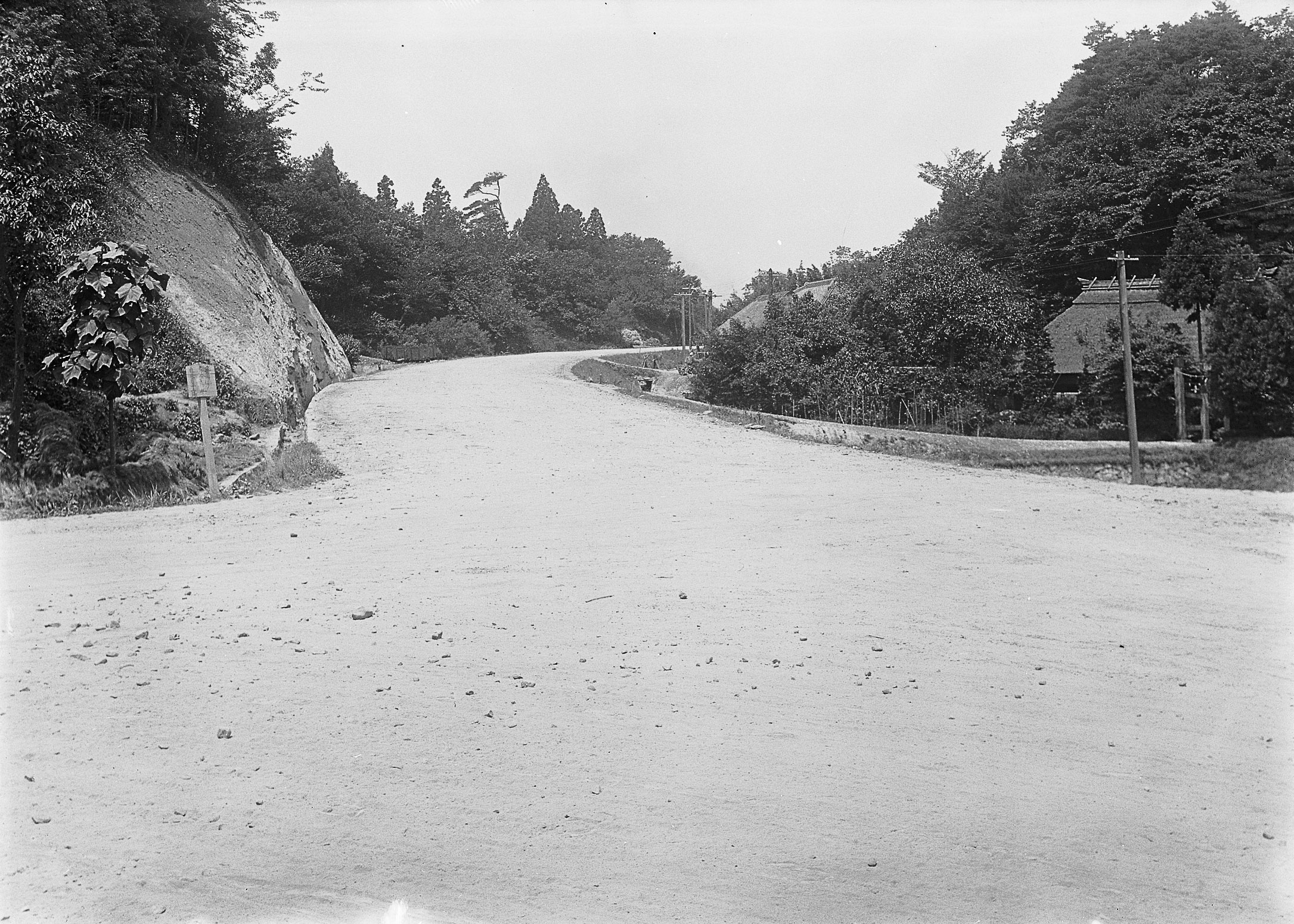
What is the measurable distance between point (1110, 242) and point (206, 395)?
1484 inches

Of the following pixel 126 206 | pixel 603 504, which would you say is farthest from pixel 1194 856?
pixel 126 206

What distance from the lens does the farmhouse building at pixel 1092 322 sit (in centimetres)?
3098

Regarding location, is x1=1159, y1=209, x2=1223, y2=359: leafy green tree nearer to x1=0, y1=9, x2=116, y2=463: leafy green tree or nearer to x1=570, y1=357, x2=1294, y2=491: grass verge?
x1=570, y1=357, x2=1294, y2=491: grass verge

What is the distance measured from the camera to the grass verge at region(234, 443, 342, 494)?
44.3 feet

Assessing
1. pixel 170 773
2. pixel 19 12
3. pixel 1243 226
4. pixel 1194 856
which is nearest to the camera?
pixel 1194 856

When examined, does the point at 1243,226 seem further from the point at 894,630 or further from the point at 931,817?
the point at 931,817

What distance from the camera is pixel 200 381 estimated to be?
12805 millimetres

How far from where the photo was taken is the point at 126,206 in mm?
18828

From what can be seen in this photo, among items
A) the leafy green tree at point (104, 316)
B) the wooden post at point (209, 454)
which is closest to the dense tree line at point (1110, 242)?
the wooden post at point (209, 454)

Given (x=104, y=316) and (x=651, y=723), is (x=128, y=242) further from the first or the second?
(x=651, y=723)

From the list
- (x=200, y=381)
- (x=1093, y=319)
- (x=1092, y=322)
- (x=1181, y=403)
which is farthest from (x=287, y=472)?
(x=1093, y=319)

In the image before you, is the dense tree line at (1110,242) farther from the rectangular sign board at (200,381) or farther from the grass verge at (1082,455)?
the rectangular sign board at (200,381)

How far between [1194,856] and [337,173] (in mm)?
44527

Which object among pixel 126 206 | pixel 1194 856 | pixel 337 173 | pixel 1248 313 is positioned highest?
pixel 337 173
